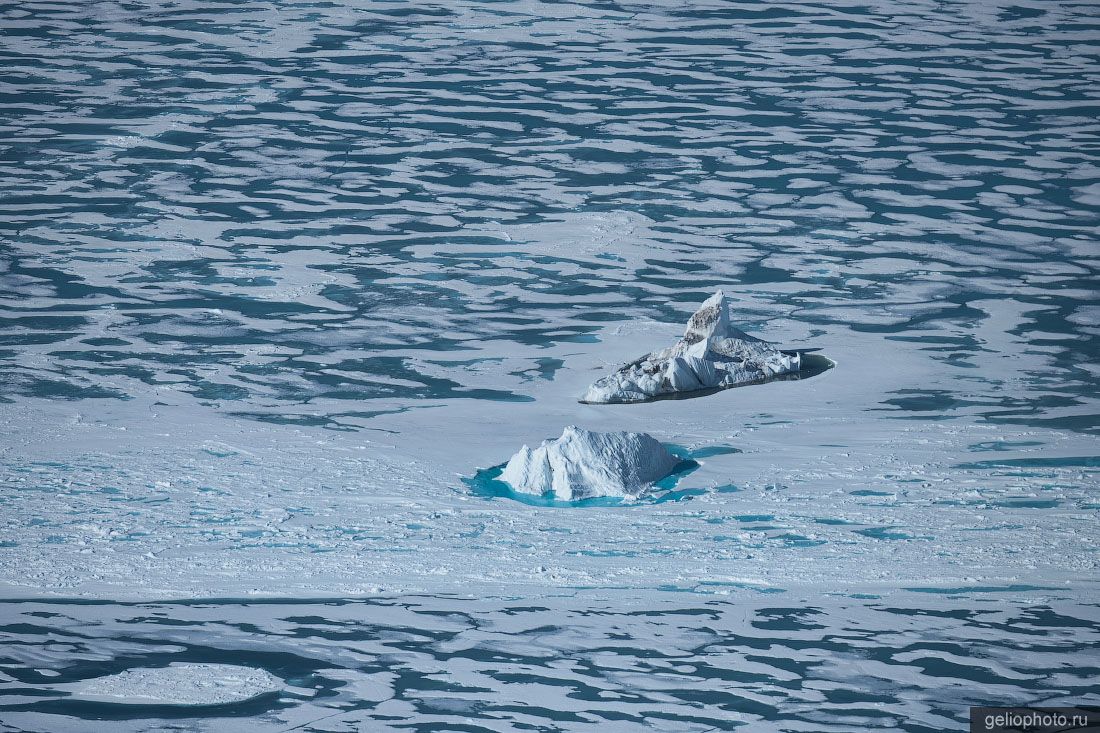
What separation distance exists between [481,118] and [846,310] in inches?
136

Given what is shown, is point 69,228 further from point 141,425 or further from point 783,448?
point 783,448

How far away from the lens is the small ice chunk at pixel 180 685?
3074 millimetres

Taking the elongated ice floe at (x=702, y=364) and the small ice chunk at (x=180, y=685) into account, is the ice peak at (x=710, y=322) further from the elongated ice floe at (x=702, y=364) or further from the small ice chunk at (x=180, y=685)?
the small ice chunk at (x=180, y=685)

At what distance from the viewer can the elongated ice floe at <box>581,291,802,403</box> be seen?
493cm

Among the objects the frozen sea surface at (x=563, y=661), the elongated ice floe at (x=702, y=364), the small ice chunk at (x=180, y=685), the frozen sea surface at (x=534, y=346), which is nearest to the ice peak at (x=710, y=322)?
the elongated ice floe at (x=702, y=364)

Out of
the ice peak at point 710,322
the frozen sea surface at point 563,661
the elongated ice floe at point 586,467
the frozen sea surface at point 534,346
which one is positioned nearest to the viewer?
the frozen sea surface at point 563,661

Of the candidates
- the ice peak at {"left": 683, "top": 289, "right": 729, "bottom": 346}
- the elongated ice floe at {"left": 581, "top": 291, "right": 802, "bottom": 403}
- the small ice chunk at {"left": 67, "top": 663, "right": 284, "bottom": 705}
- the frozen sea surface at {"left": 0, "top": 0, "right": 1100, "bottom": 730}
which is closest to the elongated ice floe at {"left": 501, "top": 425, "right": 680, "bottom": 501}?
the frozen sea surface at {"left": 0, "top": 0, "right": 1100, "bottom": 730}

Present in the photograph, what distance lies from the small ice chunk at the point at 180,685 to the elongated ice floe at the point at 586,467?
48.5 inches

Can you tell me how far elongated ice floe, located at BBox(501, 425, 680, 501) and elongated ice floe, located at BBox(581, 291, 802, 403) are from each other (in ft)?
1.98

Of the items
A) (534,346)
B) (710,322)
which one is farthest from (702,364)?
(534,346)

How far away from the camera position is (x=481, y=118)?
8445 mm

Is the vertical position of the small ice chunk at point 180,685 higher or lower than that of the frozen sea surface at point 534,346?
lower

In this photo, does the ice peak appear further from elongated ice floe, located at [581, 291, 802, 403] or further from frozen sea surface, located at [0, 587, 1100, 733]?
frozen sea surface, located at [0, 587, 1100, 733]

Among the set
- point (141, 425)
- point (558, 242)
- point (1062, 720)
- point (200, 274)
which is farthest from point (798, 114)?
point (1062, 720)
